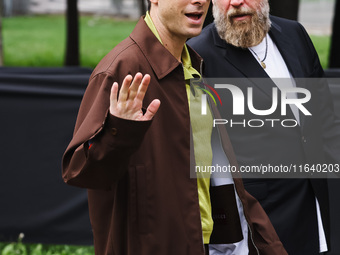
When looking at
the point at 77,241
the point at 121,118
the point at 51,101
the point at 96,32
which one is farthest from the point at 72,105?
the point at 96,32

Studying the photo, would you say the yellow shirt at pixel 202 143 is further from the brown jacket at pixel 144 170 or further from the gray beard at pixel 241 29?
the gray beard at pixel 241 29

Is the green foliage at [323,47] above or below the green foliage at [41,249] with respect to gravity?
above

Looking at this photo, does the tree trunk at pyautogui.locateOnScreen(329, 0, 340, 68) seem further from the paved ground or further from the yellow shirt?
the paved ground

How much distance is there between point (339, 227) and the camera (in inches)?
208

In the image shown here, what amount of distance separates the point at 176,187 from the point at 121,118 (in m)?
0.47

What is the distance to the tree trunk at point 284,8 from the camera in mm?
7828

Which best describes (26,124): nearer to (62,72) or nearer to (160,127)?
(62,72)

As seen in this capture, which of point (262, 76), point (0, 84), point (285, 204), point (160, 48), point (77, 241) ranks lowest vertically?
point (77, 241)

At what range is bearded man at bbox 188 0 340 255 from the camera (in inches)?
143

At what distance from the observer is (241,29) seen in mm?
3666

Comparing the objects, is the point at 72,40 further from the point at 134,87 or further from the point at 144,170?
the point at 134,87

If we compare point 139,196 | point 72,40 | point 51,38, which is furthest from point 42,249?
point 51,38

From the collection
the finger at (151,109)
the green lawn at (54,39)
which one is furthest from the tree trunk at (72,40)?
the finger at (151,109)

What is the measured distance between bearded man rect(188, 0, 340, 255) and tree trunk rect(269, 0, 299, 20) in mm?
4063
